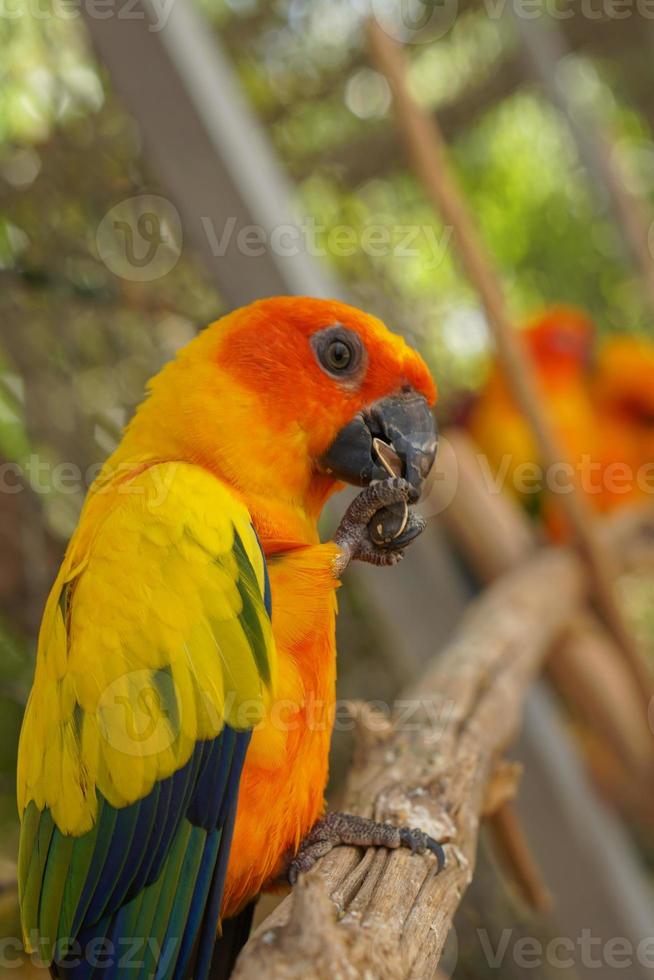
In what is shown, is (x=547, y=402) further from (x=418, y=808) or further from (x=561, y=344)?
(x=418, y=808)

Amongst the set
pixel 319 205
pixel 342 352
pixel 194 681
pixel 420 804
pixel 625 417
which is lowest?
pixel 420 804

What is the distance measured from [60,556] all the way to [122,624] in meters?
1.10

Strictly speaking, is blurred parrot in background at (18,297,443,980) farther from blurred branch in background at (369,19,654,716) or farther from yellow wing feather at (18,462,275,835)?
blurred branch in background at (369,19,654,716)

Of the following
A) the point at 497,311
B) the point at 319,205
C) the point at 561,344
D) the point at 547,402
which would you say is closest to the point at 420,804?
the point at 497,311

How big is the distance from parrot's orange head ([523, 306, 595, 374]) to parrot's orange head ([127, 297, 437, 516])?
5.45 feet

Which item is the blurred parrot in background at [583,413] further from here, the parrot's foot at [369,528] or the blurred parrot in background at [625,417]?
the parrot's foot at [369,528]

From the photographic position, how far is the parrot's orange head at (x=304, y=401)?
3.20ft

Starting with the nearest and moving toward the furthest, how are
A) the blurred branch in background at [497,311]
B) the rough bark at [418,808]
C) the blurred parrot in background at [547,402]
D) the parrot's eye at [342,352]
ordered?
the rough bark at [418,808] → the parrot's eye at [342,352] → the blurred branch in background at [497,311] → the blurred parrot in background at [547,402]

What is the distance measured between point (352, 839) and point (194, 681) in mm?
269

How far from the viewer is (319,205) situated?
2992 millimetres

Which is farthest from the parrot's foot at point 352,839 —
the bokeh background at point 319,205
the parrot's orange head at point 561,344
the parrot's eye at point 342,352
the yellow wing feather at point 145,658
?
the parrot's orange head at point 561,344

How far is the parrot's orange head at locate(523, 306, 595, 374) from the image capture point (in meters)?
2.58

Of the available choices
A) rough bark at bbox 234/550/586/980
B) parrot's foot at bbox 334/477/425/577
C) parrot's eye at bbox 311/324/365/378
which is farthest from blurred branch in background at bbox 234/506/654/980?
parrot's eye at bbox 311/324/365/378

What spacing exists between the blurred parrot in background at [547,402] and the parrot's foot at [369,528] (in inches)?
63.6
